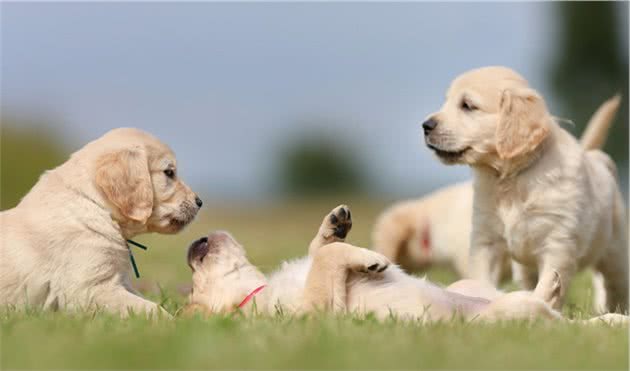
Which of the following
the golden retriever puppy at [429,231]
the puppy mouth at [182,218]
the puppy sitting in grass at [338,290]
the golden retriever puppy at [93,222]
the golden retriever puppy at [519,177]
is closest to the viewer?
the puppy sitting in grass at [338,290]

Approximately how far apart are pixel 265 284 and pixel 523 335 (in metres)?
1.49

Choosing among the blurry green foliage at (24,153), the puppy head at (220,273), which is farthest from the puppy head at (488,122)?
the blurry green foliage at (24,153)

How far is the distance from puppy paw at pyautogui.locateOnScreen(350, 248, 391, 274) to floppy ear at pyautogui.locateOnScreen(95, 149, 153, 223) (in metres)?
1.19

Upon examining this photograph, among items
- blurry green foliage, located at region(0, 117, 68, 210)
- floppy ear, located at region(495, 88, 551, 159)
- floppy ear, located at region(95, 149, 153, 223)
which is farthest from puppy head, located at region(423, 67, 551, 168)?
blurry green foliage, located at region(0, 117, 68, 210)

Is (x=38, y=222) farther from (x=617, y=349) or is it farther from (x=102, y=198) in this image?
(x=617, y=349)

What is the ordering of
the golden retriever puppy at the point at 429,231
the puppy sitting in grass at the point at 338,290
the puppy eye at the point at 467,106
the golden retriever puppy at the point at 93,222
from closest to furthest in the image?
1. the puppy sitting in grass at the point at 338,290
2. the golden retriever puppy at the point at 93,222
3. the puppy eye at the point at 467,106
4. the golden retriever puppy at the point at 429,231

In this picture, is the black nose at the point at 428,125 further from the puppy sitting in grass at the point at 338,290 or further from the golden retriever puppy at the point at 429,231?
the golden retriever puppy at the point at 429,231

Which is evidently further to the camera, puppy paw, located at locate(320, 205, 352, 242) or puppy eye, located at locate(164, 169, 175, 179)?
puppy eye, located at locate(164, 169, 175, 179)

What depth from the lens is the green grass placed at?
9.07 ft

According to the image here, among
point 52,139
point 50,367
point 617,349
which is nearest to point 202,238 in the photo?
point 50,367

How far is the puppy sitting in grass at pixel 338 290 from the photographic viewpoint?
3749 mm

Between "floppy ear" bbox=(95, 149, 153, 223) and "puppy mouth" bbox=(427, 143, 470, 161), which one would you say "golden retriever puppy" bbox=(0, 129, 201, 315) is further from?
"puppy mouth" bbox=(427, 143, 470, 161)

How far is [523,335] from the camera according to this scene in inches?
128

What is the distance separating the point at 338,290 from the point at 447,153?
188cm
